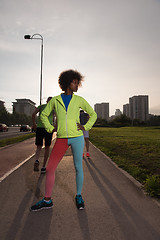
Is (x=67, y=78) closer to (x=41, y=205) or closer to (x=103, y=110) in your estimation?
(x=41, y=205)

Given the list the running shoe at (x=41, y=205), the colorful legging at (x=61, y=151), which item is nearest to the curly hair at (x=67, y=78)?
the colorful legging at (x=61, y=151)

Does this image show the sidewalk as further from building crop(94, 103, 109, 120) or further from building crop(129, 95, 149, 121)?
building crop(94, 103, 109, 120)

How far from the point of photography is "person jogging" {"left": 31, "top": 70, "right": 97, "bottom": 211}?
2.87 meters

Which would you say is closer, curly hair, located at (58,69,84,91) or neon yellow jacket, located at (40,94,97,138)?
neon yellow jacket, located at (40,94,97,138)

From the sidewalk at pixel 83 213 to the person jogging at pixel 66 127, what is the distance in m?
0.26

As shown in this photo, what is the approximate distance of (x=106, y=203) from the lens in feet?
10.5

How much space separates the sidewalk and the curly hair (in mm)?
1940

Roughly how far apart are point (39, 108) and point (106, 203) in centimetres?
291

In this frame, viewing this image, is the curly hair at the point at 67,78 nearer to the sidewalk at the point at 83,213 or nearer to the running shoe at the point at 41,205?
the running shoe at the point at 41,205

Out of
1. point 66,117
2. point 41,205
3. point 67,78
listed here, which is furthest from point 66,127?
point 41,205

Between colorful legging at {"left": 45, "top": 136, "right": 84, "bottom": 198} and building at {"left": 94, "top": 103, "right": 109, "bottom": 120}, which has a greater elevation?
building at {"left": 94, "top": 103, "right": 109, "bottom": 120}

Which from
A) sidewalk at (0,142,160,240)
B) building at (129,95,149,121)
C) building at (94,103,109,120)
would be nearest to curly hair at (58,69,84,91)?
sidewalk at (0,142,160,240)

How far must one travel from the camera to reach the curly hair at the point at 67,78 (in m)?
3.00

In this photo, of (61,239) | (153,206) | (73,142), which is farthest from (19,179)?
(153,206)
